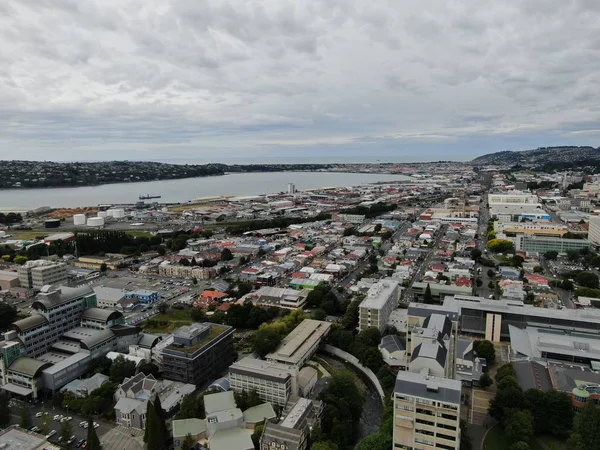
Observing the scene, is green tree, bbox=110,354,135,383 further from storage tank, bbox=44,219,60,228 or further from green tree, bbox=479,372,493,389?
storage tank, bbox=44,219,60,228

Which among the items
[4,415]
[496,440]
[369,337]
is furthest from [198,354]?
[496,440]

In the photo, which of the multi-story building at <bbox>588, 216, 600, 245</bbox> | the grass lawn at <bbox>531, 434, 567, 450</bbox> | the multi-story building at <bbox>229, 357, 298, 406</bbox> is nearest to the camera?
the grass lawn at <bbox>531, 434, 567, 450</bbox>

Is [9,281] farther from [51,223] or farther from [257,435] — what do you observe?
[51,223]

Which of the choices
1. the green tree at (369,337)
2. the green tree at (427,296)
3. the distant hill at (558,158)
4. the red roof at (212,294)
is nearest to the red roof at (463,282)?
the green tree at (427,296)

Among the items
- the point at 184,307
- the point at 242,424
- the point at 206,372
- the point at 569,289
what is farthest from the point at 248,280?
the point at 569,289

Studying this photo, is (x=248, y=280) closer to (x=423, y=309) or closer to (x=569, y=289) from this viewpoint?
(x=423, y=309)

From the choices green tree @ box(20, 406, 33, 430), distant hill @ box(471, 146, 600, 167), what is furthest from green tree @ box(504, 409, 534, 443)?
distant hill @ box(471, 146, 600, 167)
